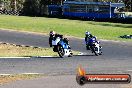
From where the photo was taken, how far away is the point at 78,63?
20.6 m

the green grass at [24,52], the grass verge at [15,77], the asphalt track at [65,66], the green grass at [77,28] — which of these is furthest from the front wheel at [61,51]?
the green grass at [77,28]

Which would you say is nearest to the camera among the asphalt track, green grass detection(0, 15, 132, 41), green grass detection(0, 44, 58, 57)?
the asphalt track

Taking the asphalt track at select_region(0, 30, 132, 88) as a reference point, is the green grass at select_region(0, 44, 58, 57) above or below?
below

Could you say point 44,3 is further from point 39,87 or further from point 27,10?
point 39,87

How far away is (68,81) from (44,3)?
307 ft

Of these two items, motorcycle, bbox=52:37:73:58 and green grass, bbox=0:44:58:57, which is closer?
motorcycle, bbox=52:37:73:58

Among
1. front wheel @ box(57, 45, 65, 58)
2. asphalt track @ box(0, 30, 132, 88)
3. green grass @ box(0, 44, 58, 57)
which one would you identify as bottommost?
green grass @ box(0, 44, 58, 57)

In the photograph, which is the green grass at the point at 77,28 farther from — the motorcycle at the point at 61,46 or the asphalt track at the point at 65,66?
the asphalt track at the point at 65,66

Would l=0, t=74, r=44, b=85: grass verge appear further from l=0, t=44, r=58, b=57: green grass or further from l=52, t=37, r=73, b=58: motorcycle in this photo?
l=0, t=44, r=58, b=57: green grass

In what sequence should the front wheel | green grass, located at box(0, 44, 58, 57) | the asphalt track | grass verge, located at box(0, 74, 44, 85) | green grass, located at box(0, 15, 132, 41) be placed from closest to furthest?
grass verge, located at box(0, 74, 44, 85), the asphalt track, the front wheel, green grass, located at box(0, 44, 58, 57), green grass, located at box(0, 15, 132, 41)

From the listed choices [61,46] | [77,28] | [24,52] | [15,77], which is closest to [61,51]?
[61,46]

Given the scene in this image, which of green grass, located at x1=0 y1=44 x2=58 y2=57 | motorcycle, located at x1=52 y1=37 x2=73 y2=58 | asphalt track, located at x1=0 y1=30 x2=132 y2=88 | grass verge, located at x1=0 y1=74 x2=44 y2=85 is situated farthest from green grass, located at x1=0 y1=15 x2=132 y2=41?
grass verge, located at x1=0 y1=74 x2=44 y2=85

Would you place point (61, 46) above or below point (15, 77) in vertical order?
above

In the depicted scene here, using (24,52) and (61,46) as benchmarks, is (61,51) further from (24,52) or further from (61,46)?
(24,52)
